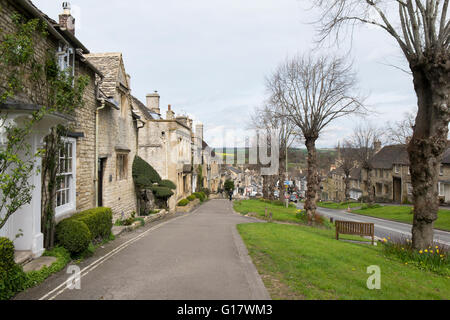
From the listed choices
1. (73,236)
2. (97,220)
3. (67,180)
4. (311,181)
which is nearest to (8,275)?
(73,236)

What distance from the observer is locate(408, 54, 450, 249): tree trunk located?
9203 mm

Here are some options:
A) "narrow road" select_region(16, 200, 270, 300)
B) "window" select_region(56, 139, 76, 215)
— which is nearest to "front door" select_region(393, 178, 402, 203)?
"narrow road" select_region(16, 200, 270, 300)

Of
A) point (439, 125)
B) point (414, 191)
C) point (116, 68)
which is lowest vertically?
point (414, 191)

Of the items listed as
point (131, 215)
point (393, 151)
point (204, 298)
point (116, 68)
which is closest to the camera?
point (204, 298)

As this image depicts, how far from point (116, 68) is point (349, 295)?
13.6 m

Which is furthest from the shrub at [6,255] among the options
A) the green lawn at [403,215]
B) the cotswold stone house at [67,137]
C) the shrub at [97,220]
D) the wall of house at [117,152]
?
the green lawn at [403,215]

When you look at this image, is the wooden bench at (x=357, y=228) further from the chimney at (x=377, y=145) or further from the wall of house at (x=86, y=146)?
the chimney at (x=377, y=145)

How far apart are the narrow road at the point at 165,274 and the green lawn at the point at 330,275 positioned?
0.48m

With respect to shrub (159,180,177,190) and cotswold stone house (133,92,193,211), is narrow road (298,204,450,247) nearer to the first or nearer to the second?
shrub (159,180,177,190)

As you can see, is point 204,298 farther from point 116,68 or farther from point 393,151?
point 393,151

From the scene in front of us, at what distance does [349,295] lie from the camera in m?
5.50

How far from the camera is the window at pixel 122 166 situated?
1464 centimetres

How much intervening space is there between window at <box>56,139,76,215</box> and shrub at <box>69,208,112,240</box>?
1.80 feet
